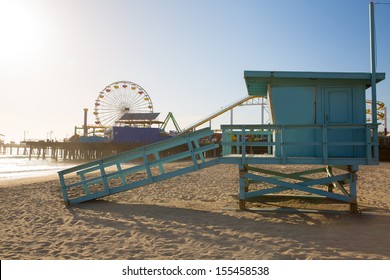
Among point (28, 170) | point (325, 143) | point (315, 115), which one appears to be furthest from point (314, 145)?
point (28, 170)

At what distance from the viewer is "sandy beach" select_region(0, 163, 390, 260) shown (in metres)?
4.82

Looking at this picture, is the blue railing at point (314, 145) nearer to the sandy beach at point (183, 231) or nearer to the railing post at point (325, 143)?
the railing post at point (325, 143)

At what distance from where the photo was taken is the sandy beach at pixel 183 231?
482 cm

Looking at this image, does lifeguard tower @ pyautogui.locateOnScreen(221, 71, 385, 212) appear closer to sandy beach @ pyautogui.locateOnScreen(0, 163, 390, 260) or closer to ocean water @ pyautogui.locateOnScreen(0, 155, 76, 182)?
sandy beach @ pyautogui.locateOnScreen(0, 163, 390, 260)

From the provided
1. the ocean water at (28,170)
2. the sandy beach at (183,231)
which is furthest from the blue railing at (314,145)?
the ocean water at (28,170)

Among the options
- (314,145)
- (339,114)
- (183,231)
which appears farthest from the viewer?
(339,114)

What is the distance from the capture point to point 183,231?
607cm

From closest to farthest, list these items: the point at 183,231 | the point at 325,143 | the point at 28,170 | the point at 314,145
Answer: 1. the point at 183,231
2. the point at 325,143
3. the point at 314,145
4. the point at 28,170

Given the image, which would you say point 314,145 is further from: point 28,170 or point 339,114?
point 28,170

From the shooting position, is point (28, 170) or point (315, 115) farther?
point (28, 170)

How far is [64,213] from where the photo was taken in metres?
7.87

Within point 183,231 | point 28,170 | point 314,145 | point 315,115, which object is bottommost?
point 28,170
